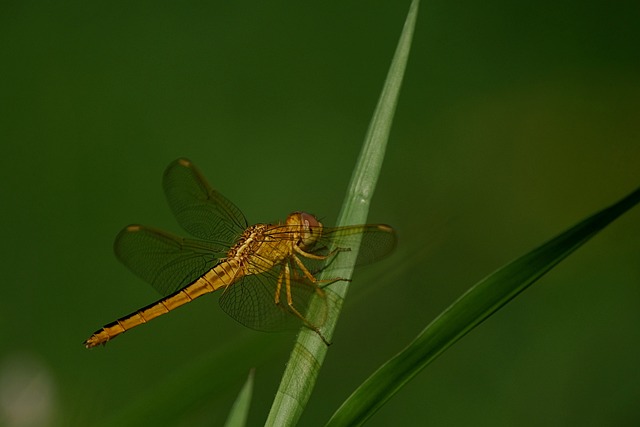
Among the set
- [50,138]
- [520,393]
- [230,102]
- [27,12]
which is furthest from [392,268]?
[27,12]

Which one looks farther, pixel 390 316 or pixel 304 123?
pixel 304 123

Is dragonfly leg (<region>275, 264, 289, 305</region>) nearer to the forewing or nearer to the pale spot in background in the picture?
the forewing

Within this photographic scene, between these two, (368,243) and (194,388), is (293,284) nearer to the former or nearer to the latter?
(368,243)

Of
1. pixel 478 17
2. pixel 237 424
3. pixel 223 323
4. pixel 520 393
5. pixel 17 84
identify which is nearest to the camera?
pixel 237 424

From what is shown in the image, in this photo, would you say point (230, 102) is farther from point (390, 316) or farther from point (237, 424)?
point (237, 424)

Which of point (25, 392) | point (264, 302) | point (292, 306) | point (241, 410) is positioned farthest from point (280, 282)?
point (25, 392)

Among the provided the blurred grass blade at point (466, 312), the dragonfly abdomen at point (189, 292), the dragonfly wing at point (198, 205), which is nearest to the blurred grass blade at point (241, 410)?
the blurred grass blade at point (466, 312)

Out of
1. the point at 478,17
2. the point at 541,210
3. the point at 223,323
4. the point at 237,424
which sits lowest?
the point at 223,323
